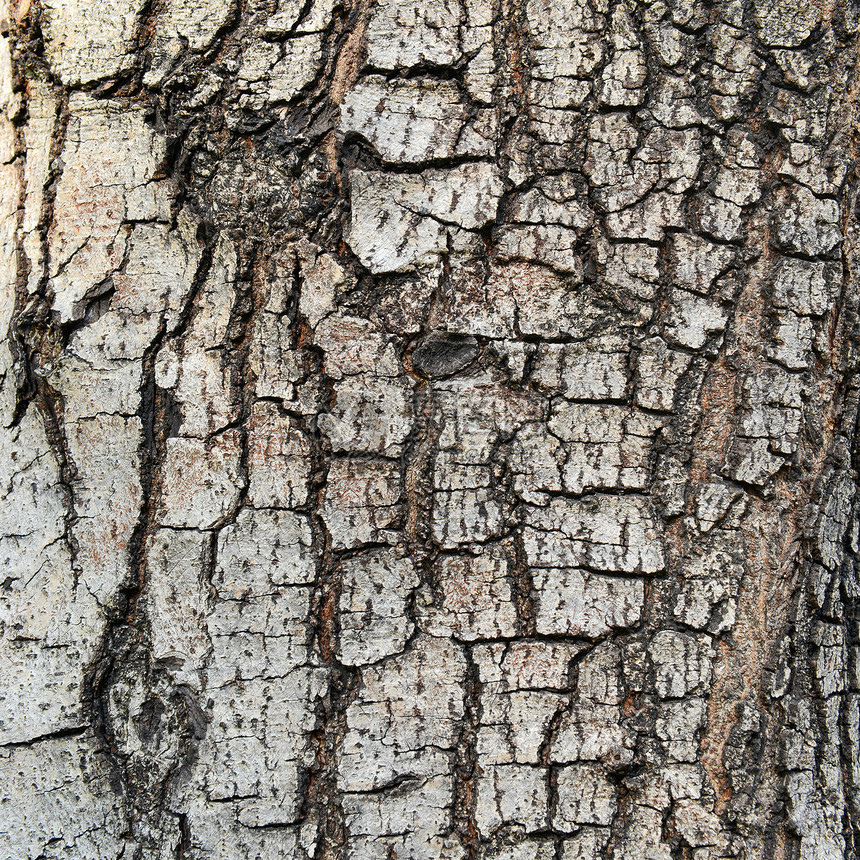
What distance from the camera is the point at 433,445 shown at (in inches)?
43.3

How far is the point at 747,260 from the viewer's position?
113 cm

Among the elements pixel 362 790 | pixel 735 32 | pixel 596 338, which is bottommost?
pixel 362 790

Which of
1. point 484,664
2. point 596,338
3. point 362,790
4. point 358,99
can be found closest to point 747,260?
point 596,338

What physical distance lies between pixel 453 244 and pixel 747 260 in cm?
50

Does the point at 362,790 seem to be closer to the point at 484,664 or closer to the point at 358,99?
the point at 484,664

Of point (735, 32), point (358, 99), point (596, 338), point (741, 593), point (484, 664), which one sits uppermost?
point (735, 32)

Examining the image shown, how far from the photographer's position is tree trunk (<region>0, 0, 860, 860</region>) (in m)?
1.08

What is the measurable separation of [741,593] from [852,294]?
22.0 inches

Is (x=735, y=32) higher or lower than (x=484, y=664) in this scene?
higher

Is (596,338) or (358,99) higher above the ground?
(358,99)

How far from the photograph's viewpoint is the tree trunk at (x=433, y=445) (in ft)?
3.55

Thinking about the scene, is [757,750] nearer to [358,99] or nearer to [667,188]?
[667,188]

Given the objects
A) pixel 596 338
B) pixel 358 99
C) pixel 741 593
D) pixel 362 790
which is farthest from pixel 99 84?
pixel 741 593

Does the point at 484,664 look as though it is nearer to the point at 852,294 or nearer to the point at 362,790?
the point at 362,790
